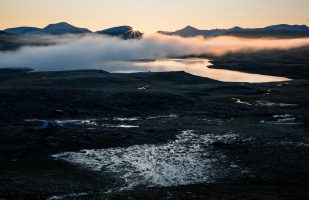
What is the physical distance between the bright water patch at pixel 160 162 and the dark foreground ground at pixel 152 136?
0.66 meters

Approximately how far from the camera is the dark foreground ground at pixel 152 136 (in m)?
31.4

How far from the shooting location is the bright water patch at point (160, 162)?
34.3 m

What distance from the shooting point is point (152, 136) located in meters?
51.3

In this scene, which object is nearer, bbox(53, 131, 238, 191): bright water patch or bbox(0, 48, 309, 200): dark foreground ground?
bbox(0, 48, 309, 200): dark foreground ground

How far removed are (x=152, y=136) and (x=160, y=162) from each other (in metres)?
11.9

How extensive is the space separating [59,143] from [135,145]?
8186 millimetres

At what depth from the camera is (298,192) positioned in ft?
101

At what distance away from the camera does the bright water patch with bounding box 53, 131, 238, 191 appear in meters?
34.3

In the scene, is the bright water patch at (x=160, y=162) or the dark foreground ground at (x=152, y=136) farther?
the bright water patch at (x=160, y=162)

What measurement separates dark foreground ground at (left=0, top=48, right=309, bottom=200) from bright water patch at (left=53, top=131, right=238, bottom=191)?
0.66 m

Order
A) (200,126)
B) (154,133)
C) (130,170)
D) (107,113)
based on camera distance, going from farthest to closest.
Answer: (107,113) < (200,126) < (154,133) < (130,170)

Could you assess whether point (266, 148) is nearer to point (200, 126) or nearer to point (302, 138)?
point (302, 138)

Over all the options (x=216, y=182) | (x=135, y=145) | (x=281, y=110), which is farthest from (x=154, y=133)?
(x=281, y=110)

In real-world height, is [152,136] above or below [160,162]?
above
